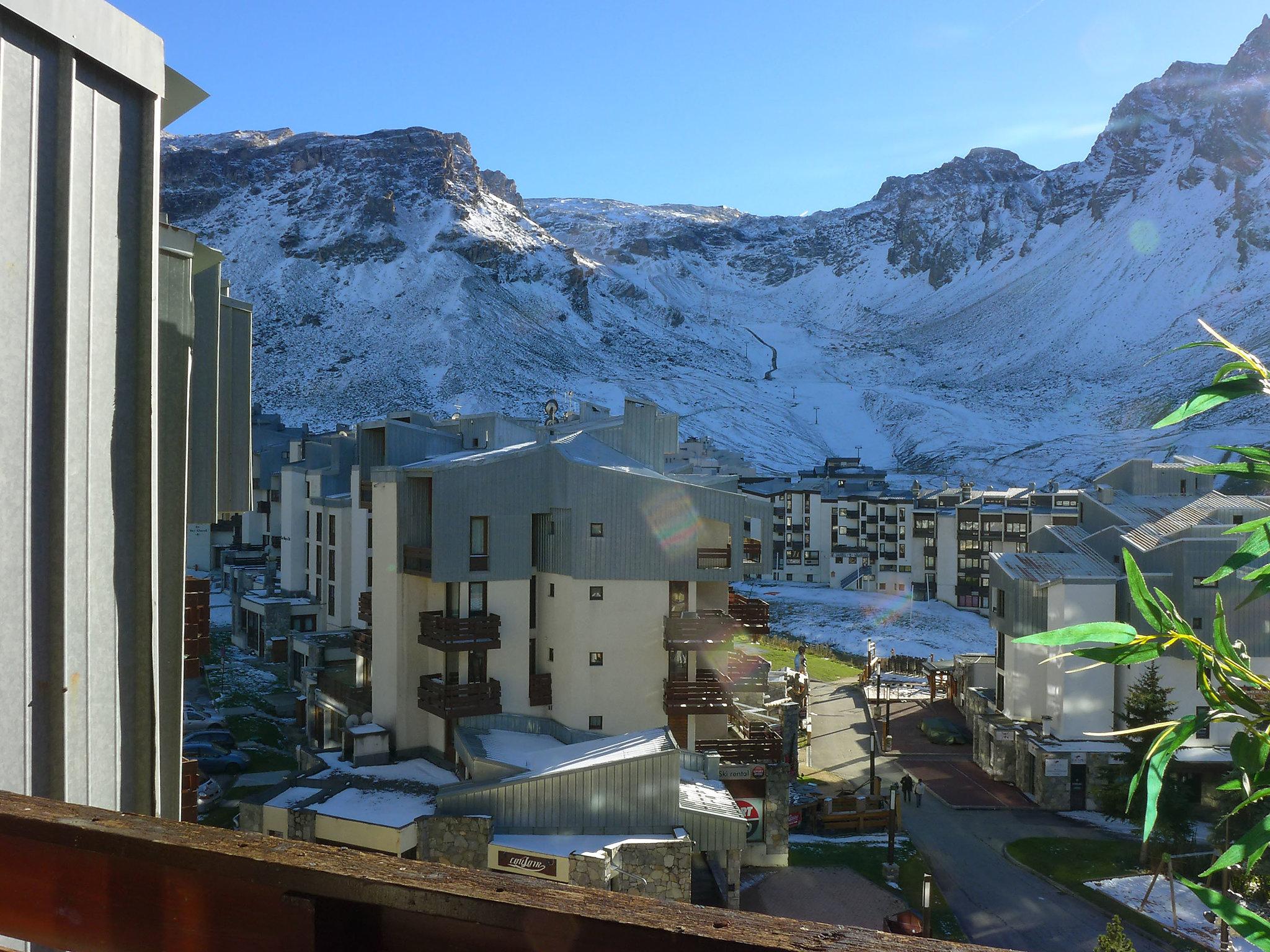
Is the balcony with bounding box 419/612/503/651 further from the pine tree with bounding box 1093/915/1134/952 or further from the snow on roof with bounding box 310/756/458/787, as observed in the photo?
the pine tree with bounding box 1093/915/1134/952

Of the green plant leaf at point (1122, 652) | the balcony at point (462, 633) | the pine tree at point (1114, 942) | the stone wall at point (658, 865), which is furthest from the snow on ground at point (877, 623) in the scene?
the green plant leaf at point (1122, 652)

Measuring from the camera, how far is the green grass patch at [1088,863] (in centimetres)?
2134

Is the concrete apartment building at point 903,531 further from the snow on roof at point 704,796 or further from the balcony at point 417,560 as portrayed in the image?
the balcony at point 417,560

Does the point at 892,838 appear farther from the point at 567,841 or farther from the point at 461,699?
the point at 461,699

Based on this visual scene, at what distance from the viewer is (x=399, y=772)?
22422mm

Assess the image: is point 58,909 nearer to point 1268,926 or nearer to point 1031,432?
point 1268,926

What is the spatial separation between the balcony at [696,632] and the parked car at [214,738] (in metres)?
15.7

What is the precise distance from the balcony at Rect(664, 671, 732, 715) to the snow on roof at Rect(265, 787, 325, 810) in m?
8.58

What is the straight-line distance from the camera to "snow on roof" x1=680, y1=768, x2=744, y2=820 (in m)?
19.6

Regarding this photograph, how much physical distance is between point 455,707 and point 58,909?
21.3 meters

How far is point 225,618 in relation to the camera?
163 feet

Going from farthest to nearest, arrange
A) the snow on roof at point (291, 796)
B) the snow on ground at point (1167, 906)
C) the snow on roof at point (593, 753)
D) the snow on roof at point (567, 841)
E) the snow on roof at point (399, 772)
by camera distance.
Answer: the snow on roof at point (399, 772) → the snow on ground at point (1167, 906) → the snow on roof at point (291, 796) → the snow on roof at point (593, 753) → the snow on roof at point (567, 841)

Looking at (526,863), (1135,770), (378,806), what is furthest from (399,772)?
(1135,770)

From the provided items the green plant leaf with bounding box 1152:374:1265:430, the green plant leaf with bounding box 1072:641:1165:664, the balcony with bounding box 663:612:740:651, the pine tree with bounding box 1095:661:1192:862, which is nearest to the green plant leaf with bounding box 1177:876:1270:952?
the green plant leaf with bounding box 1072:641:1165:664
